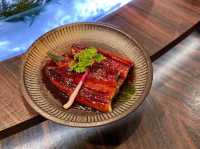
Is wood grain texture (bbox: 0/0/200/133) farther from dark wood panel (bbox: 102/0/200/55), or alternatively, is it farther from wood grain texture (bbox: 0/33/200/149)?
wood grain texture (bbox: 0/33/200/149)

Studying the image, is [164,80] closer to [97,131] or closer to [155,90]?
[155,90]

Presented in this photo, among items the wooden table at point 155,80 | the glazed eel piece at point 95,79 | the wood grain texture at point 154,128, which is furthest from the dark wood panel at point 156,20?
the glazed eel piece at point 95,79

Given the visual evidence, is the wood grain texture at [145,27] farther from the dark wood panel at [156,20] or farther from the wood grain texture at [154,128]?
the wood grain texture at [154,128]

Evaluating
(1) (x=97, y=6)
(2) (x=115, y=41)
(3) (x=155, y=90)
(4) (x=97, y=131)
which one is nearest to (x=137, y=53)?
(2) (x=115, y=41)

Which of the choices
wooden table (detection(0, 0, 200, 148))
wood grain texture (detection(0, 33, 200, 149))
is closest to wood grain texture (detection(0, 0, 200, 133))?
wooden table (detection(0, 0, 200, 148))

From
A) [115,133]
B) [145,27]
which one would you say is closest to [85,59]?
[115,133]

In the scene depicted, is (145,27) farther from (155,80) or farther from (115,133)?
(115,133)
